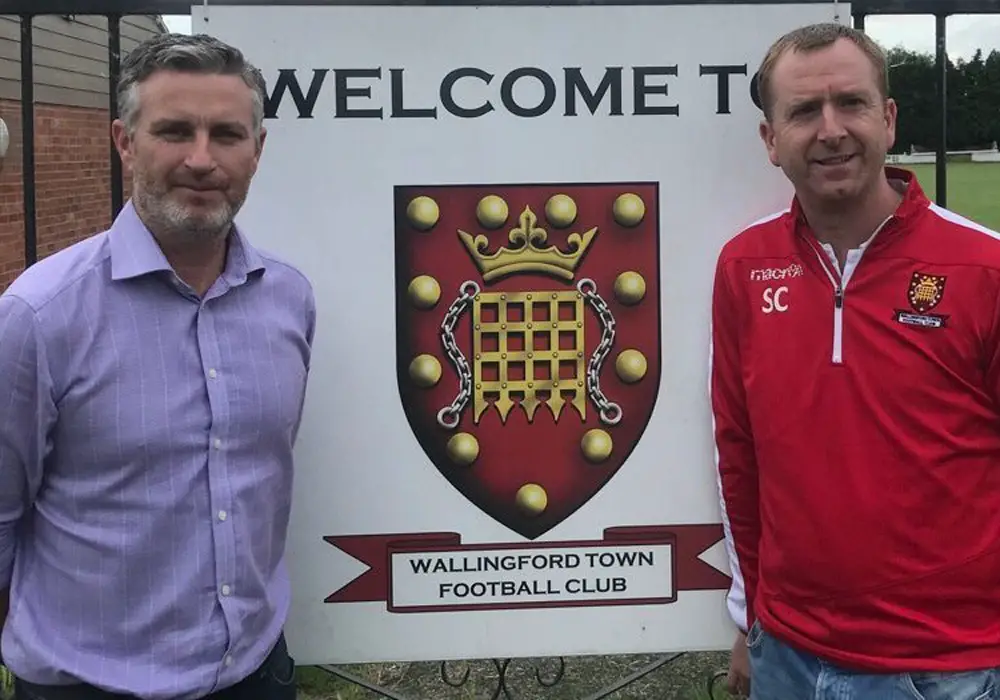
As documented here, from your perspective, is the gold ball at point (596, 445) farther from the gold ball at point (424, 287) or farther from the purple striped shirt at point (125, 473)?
the purple striped shirt at point (125, 473)

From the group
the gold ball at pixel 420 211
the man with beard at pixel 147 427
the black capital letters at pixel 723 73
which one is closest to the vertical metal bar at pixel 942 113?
the black capital letters at pixel 723 73

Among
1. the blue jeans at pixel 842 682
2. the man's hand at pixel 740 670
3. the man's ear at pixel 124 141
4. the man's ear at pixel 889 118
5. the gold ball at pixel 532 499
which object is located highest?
the man's ear at pixel 889 118

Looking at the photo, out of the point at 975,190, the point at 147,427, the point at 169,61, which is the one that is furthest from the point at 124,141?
the point at 975,190

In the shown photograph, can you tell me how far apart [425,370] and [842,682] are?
1.03 meters

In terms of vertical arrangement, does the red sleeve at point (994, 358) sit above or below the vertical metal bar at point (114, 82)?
below

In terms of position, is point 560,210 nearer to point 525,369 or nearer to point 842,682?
point 525,369

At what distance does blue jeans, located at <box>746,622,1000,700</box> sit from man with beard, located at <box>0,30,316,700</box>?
36.6 inches

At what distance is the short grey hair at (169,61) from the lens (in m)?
1.62

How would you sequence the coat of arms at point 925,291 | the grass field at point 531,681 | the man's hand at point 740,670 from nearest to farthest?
Answer: the coat of arms at point 925,291 < the man's hand at point 740,670 < the grass field at point 531,681

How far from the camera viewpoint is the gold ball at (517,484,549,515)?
2.22 m

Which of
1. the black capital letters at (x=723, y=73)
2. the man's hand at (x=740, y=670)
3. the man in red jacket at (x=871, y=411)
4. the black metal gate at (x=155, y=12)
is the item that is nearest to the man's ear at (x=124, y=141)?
the black metal gate at (x=155, y=12)

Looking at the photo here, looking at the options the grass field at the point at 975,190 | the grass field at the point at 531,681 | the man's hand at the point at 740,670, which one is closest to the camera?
the man's hand at the point at 740,670

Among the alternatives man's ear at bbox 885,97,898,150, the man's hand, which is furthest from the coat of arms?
the man's hand

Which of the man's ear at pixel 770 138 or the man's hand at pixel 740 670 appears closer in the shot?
the man's ear at pixel 770 138
